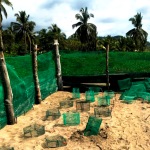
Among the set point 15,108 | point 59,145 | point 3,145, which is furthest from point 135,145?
point 15,108

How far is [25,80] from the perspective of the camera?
37.7 feet

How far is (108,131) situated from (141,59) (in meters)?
8.78

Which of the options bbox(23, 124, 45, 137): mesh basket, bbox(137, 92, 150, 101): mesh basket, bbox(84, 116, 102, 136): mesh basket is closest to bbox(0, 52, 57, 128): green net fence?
bbox(23, 124, 45, 137): mesh basket

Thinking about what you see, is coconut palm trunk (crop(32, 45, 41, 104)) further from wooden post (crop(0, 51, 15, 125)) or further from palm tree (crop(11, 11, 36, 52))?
palm tree (crop(11, 11, 36, 52))

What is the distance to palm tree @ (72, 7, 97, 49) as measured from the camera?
150 ft

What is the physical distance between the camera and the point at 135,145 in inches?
316

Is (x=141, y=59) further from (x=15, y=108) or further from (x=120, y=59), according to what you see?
(x=15, y=108)

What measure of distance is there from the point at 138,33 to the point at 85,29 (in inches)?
408

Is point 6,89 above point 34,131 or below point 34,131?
above

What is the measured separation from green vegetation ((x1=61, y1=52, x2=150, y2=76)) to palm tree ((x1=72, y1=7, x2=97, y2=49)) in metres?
29.5

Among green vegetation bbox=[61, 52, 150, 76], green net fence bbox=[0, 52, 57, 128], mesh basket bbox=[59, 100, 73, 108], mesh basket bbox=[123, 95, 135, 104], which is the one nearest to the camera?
green net fence bbox=[0, 52, 57, 128]

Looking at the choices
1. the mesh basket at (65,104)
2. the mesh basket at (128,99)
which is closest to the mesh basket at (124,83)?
the mesh basket at (128,99)

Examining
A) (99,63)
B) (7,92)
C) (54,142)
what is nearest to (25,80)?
(7,92)

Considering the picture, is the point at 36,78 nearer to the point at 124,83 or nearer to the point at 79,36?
the point at 124,83
